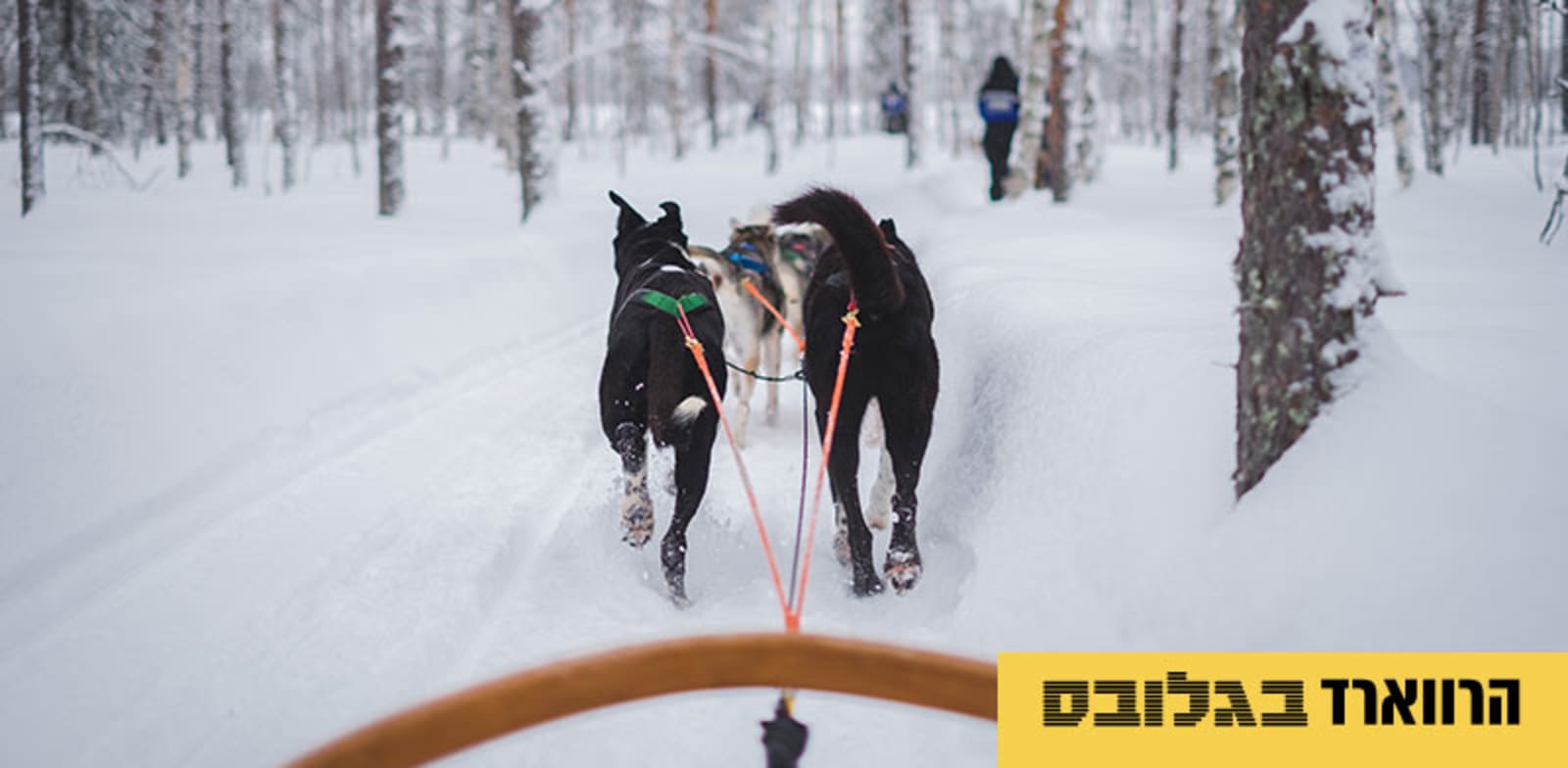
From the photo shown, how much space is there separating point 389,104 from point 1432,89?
16233 mm

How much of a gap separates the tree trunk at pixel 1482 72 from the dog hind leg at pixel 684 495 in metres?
20.3

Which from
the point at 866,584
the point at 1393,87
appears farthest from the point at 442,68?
the point at 866,584

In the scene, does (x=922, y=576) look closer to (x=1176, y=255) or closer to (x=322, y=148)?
(x=1176, y=255)

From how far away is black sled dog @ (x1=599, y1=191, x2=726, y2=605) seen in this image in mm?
3598

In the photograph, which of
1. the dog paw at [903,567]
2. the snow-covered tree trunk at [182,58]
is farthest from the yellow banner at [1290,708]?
the snow-covered tree trunk at [182,58]

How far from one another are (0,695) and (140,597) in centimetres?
63

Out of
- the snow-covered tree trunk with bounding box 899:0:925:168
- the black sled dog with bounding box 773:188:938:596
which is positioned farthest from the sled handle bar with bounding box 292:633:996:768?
the snow-covered tree trunk with bounding box 899:0:925:168

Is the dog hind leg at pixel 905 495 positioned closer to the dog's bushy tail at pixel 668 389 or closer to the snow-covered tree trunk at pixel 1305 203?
the dog's bushy tail at pixel 668 389

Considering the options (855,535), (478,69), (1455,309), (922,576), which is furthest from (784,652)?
(478,69)

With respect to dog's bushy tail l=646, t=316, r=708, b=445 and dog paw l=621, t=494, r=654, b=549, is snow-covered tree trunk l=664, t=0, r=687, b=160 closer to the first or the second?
dog's bushy tail l=646, t=316, r=708, b=445

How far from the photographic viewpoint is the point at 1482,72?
22.0m

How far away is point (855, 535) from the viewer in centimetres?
351

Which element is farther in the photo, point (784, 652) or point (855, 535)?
point (855, 535)

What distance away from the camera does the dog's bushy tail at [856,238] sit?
3023mm
